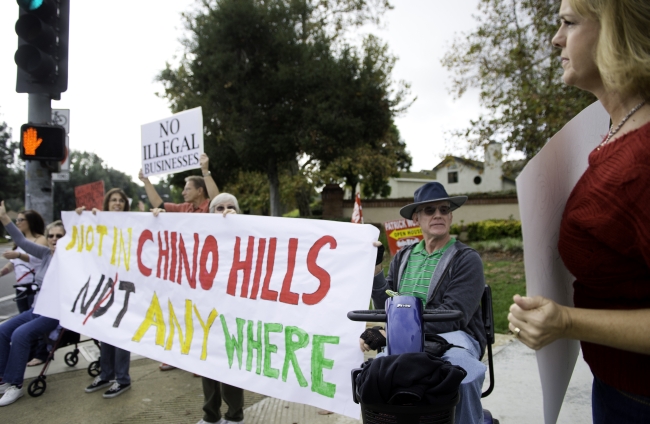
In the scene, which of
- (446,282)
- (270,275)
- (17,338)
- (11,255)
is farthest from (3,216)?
(446,282)

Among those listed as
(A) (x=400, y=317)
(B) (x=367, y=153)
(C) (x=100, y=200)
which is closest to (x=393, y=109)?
(B) (x=367, y=153)

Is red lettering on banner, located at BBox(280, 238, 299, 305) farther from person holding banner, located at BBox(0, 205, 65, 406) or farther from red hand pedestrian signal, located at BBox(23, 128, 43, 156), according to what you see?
red hand pedestrian signal, located at BBox(23, 128, 43, 156)

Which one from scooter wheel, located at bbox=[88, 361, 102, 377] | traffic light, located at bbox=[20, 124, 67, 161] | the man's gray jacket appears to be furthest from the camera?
traffic light, located at bbox=[20, 124, 67, 161]

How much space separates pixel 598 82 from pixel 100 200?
668cm

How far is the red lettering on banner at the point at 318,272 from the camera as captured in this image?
3.06 m

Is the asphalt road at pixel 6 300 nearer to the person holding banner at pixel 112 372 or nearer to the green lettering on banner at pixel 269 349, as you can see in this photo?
the person holding banner at pixel 112 372

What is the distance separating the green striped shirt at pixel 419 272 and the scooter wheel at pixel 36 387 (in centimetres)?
361

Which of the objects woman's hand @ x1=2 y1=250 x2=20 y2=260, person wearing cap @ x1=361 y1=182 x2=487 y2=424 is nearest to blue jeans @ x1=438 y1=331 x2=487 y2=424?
person wearing cap @ x1=361 y1=182 x2=487 y2=424

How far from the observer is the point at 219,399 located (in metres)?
3.66

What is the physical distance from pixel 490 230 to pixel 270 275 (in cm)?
1605

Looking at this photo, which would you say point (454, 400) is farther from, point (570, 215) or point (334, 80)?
point (334, 80)

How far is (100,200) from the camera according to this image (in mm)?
6773

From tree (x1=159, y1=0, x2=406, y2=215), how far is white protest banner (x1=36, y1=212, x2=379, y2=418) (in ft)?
54.7

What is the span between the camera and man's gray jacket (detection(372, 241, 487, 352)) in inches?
107
